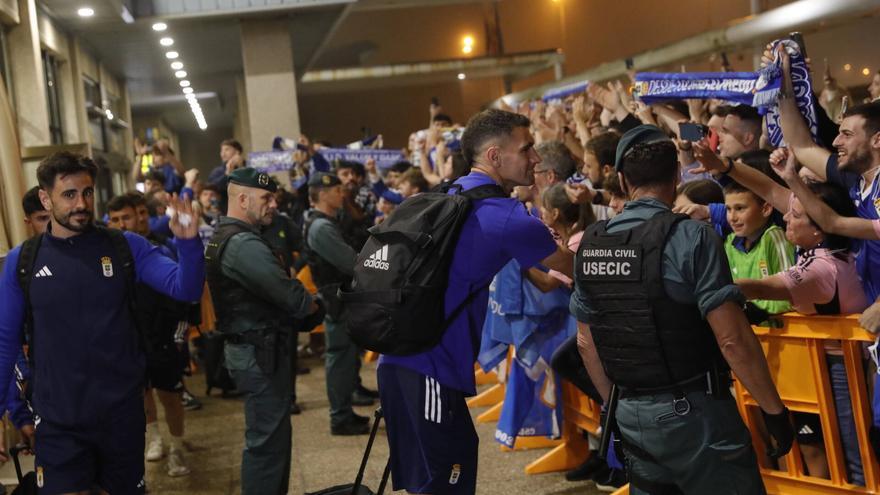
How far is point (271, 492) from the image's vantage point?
18.2 ft

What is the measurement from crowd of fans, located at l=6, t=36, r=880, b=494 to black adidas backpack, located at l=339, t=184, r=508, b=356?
0.47m

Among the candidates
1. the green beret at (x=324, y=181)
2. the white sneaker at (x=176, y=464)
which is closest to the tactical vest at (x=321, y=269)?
the green beret at (x=324, y=181)

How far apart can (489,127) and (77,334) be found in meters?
2.09

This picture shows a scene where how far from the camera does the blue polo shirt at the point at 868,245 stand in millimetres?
4082

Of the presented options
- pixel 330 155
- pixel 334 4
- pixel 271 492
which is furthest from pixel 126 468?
pixel 334 4

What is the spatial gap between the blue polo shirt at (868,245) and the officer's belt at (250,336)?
122 inches

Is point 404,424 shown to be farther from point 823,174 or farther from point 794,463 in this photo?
point 823,174

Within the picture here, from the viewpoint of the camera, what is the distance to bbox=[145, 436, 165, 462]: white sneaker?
310 inches

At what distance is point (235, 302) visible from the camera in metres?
5.70

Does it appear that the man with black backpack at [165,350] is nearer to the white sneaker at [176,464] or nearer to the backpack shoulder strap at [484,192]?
the white sneaker at [176,464]

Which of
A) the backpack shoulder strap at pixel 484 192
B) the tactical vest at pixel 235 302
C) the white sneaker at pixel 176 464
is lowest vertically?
the white sneaker at pixel 176 464

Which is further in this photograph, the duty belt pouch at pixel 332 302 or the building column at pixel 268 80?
the building column at pixel 268 80

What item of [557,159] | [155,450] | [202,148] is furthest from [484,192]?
[202,148]

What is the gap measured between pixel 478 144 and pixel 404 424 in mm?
1160
